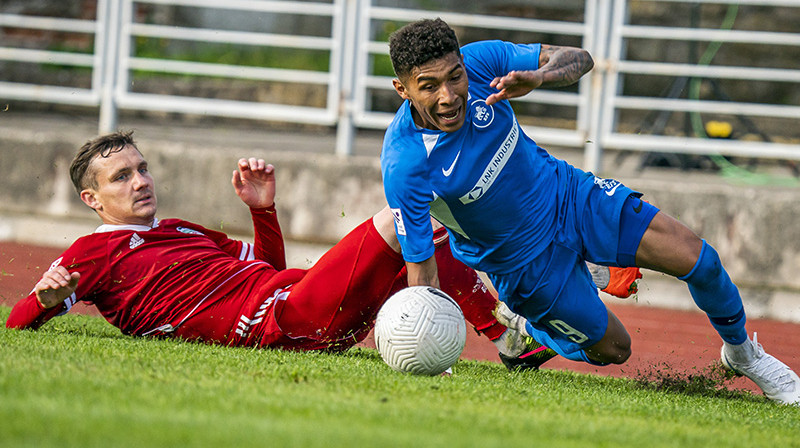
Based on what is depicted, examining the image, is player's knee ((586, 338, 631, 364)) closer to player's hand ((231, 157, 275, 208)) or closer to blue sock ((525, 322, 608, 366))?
blue sock ((525, 322, 608, 366))

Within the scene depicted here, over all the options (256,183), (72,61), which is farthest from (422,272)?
(72,61)

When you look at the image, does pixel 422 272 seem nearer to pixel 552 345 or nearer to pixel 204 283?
pixel 552 345

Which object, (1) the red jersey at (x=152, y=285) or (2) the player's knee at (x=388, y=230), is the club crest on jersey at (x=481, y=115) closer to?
(2) the player's knee at (x=388, y=230)

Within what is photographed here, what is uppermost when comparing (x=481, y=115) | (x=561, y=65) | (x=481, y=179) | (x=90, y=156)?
(x=561, y=65)

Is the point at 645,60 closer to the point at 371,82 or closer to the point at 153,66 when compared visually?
the point at 371,82

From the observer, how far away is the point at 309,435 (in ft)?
8.63

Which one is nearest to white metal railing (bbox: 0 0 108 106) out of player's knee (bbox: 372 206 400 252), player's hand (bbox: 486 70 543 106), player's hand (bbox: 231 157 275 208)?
player's hand (bbox: 231 157 275 208)

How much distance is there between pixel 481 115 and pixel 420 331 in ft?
3.32

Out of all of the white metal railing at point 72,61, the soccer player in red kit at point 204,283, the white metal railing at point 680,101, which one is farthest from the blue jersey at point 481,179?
the white metal railing at point 72,61

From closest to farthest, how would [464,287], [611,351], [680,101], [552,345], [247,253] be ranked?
1. [611,351]
2. [552,345]
3. [464,287]
4. [247,253]
5. [680,101]

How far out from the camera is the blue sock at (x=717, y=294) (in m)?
4.31

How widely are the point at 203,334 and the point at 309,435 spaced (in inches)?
96.3

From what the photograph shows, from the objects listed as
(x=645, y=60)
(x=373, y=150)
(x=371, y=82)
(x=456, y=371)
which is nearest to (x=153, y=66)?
(x=371, y=82)

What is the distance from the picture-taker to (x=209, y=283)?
196 inches
